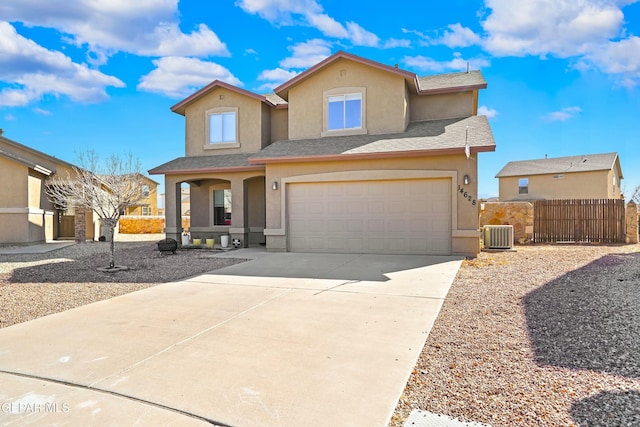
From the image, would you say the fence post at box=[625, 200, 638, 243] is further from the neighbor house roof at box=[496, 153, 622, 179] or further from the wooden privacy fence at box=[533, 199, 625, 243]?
the neighbor house roof at box=[496, 153, 622, 179]

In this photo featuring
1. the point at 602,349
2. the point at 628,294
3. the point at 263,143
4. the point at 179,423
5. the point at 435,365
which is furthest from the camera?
the point at 263,143

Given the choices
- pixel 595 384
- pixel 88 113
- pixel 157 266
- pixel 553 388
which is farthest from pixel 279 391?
pixel 88 113

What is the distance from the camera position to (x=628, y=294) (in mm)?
6668

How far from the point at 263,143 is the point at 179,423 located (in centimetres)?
1454

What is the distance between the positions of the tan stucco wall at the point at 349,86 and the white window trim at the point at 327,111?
0.09 meters

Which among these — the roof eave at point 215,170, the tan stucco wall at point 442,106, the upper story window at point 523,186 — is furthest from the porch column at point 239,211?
the upper story window at point 523,186

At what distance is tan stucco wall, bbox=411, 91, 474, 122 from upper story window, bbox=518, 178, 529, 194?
22316 mm

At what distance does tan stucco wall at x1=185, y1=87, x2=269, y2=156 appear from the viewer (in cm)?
1666

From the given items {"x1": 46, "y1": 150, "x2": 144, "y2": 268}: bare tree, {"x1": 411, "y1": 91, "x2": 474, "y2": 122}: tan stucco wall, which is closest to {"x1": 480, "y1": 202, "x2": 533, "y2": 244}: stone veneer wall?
{"x1": 411, "y1": 91, "x2": 474, "y2": 122}: tan stucco wall

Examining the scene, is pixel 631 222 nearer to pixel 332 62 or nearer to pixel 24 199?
pixel 332 62

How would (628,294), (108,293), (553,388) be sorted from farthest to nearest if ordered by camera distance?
(108,293) → (628,294) → (553,388)

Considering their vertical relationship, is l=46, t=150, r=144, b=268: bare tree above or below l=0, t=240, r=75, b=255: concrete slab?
above

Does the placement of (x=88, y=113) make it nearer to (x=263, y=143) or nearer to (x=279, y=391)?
(x=263, y=143)

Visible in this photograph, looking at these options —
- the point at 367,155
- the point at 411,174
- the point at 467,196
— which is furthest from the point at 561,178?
the point at 367,155
